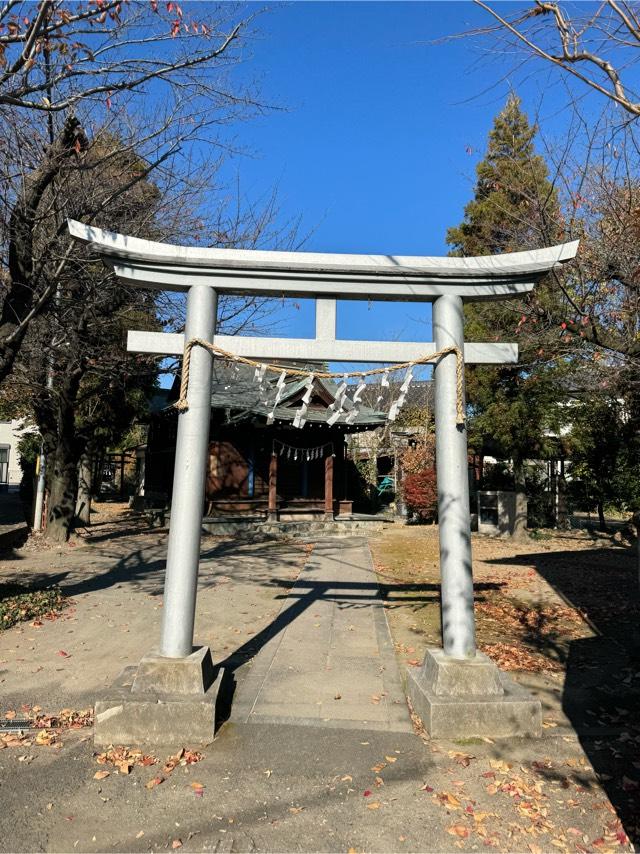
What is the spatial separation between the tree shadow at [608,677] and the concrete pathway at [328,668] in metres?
1.49

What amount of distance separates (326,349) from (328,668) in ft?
11.5

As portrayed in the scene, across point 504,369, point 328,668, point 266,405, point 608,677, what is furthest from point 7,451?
point 608,677

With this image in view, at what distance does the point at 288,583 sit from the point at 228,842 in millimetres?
7732

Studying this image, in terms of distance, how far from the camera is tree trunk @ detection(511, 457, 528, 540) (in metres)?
17.2

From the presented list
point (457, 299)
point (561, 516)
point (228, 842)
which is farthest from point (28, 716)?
point (561, 516)

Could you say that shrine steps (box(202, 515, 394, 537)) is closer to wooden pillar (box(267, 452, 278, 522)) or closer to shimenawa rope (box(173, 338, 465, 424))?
wooden pillar (box(267, 452, 278, 522))

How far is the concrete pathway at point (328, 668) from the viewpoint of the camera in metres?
4.65

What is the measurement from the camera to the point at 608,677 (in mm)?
5684

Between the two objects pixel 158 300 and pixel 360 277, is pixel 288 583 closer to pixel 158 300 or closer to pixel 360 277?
pixel 158 300

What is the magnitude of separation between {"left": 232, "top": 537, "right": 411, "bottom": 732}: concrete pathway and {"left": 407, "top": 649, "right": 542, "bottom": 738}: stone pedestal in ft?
1.21

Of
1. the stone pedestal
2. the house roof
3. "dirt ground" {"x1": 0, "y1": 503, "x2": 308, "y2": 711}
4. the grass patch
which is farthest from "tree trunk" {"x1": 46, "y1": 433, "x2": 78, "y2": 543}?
the stone pedestal

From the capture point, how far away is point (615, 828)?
3137mm

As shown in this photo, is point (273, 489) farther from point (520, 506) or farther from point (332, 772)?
point (332, 772)

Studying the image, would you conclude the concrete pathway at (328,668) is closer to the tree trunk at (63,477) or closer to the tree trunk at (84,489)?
the tree trunk at (63,477)
